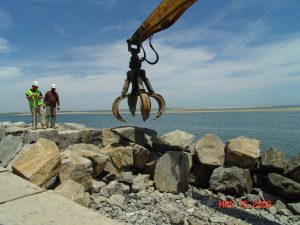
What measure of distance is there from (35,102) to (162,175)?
Answer: 5126 millimetres

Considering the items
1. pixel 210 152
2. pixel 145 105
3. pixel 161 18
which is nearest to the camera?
pixel 145 105

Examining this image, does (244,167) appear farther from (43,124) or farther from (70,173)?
(43,124)

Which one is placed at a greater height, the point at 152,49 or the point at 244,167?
the point at 152,49

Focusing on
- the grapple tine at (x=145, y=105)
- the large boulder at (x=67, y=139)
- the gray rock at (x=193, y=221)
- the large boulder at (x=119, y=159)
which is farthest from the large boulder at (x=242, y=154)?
the large boulder at (x=67, y=139)

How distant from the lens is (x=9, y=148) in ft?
31.3

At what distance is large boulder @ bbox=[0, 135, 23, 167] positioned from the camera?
9.02 m

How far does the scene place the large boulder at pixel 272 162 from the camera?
795 centimetres

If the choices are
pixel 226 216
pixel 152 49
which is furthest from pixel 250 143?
pixel 152 49

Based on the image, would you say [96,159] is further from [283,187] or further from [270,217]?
[283,187]

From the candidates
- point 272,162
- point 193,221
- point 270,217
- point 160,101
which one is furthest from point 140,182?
point 272,162

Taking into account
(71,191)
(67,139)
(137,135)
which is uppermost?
(137,135)

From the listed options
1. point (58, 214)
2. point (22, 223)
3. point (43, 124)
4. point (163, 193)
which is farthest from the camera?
point (43, 124)

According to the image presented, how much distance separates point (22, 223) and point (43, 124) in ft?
26.1

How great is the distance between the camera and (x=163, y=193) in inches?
289
